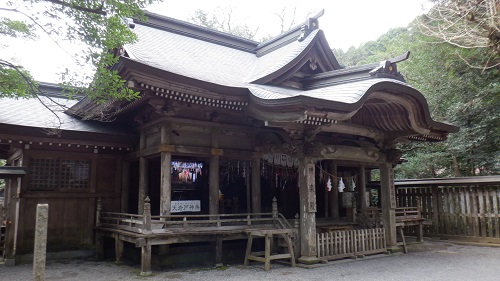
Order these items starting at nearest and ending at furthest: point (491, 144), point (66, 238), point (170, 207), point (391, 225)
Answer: point (170, 207) → point (66, 238) → point (391, 225) → point (491, 144)

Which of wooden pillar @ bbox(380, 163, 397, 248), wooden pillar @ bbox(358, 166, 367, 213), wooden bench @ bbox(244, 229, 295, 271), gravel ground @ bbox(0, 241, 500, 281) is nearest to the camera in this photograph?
gravel ground @ bbox(0, 241, 500, 281)

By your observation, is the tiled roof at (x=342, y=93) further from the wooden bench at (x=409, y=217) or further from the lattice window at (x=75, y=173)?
the lattice window at (x=75, y=173)

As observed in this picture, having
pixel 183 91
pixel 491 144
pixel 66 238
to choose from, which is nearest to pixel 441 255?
pixel 491 144

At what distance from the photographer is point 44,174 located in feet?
33.9

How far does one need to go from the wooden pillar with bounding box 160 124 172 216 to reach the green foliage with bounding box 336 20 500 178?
11096mm

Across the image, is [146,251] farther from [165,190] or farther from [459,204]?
[459,204]

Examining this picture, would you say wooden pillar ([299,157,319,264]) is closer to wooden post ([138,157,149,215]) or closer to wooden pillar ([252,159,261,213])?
wooden pillar ([252,159,261,213])

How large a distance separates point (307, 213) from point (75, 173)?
6.80 meters

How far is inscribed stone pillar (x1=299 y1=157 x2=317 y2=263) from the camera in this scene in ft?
30.1

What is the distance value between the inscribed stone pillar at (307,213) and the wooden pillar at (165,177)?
3.36 metres

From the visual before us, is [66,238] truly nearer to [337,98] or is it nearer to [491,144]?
[337,98]

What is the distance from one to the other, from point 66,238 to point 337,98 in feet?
27.5

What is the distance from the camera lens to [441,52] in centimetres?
1767

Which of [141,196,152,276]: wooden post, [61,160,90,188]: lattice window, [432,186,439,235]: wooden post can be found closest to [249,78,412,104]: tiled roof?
[141,196,152,276]: wooden post
